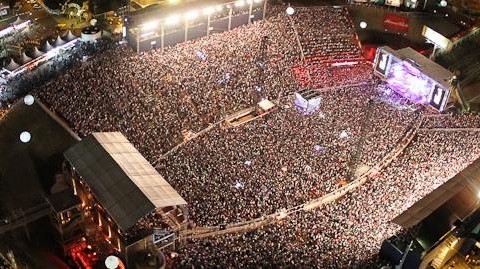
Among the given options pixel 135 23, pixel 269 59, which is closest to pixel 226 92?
pixel 269 59

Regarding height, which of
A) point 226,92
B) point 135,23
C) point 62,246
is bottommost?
point 62,246

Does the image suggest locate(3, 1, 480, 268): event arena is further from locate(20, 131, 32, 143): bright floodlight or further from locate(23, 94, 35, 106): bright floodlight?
locate(20, 131, 32, 143): bright floodlight

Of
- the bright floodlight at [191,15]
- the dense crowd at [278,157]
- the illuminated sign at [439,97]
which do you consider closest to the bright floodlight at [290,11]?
the bright floodlight at [191,15]

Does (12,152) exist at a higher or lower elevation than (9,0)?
lower

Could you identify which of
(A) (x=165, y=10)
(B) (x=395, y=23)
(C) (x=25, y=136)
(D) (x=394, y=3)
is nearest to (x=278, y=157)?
(A) (x=165, y=10)

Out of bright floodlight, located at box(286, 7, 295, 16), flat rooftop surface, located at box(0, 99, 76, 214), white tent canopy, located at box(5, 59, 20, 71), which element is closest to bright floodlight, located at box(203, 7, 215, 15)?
bright floodlight, located at box(286, 7, 295, 16)

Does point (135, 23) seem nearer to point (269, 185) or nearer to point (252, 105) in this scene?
point (252, 105)
